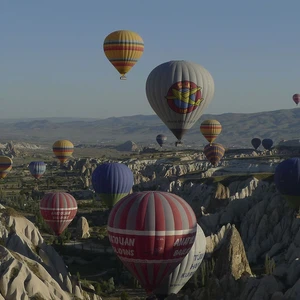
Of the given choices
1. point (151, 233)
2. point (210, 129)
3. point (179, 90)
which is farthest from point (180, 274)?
point (210, 129)

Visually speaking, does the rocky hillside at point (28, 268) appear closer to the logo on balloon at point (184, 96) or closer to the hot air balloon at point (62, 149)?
the logo on balloon at point (184, 96)

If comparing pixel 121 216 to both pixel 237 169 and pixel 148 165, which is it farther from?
pixel 148 165

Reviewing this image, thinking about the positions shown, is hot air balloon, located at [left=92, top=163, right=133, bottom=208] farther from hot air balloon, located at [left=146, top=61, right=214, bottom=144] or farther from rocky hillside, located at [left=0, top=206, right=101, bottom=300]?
rocky hillside, located at [left=0, top=206, right=101, bottom=300]

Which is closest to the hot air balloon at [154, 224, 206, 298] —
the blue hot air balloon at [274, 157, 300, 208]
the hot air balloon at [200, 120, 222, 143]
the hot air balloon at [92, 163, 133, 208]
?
the blue hot air balloon at [274, 157, 300, 208]

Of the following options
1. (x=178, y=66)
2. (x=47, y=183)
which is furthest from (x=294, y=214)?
(x=47, y=183)

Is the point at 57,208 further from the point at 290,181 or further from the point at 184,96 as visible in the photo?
the point at 290,181

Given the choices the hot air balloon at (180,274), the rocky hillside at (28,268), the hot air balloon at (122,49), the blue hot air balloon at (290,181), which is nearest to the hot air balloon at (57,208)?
the rocky hillside at (28,268)
